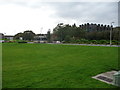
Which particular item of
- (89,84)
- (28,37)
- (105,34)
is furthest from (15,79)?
(28,37)

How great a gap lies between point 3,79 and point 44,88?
159 cm

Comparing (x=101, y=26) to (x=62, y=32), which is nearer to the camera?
(x=62, y=32)

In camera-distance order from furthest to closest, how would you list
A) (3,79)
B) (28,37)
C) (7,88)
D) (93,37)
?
1. (28,37)
2. (93,37)
3. (3,79)
4. (7,88)

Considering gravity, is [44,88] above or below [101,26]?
below

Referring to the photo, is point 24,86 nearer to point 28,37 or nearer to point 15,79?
point 15,79

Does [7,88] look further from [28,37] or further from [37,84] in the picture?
[28,37]

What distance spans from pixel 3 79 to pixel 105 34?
44726 mm

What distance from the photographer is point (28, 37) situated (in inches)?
2227

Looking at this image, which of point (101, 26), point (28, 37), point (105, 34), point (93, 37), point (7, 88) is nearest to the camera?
point (7, 88)

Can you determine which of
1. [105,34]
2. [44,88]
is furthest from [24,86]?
[105,34]

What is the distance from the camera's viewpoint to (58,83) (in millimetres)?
3559

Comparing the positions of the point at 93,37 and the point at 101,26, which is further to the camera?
the point at 101,26

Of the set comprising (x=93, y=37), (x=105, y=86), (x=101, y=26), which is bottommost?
(x=105, y=86)

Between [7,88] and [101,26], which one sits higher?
[101,26]
